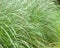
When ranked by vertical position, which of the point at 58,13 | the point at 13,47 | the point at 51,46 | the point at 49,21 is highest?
the point at 58,13

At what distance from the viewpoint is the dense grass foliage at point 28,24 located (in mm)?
5480

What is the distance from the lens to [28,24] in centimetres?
605

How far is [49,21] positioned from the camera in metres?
7.14

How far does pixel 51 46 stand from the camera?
656 centimetres

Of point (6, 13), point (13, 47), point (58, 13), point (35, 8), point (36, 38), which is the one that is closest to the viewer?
point (13, 47)

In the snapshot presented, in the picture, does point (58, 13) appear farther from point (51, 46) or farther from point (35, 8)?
point (51, 46)

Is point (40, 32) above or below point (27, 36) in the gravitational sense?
above

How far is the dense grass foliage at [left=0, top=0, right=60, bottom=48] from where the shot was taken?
548 centimetres

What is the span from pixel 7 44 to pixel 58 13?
130 inches

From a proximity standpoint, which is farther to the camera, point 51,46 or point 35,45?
point 51,46

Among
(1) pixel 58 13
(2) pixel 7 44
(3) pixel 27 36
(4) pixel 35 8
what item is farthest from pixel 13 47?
(1) pixel 58 13

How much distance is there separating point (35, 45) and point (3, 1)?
48.6 inches

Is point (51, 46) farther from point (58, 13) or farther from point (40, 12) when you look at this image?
point (58, 13)

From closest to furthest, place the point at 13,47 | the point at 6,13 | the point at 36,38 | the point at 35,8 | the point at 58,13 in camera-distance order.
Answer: the point at 13,47 < the point at 6,13 < the point at 36,38 < the point at 35,8 < the point at 58,13
